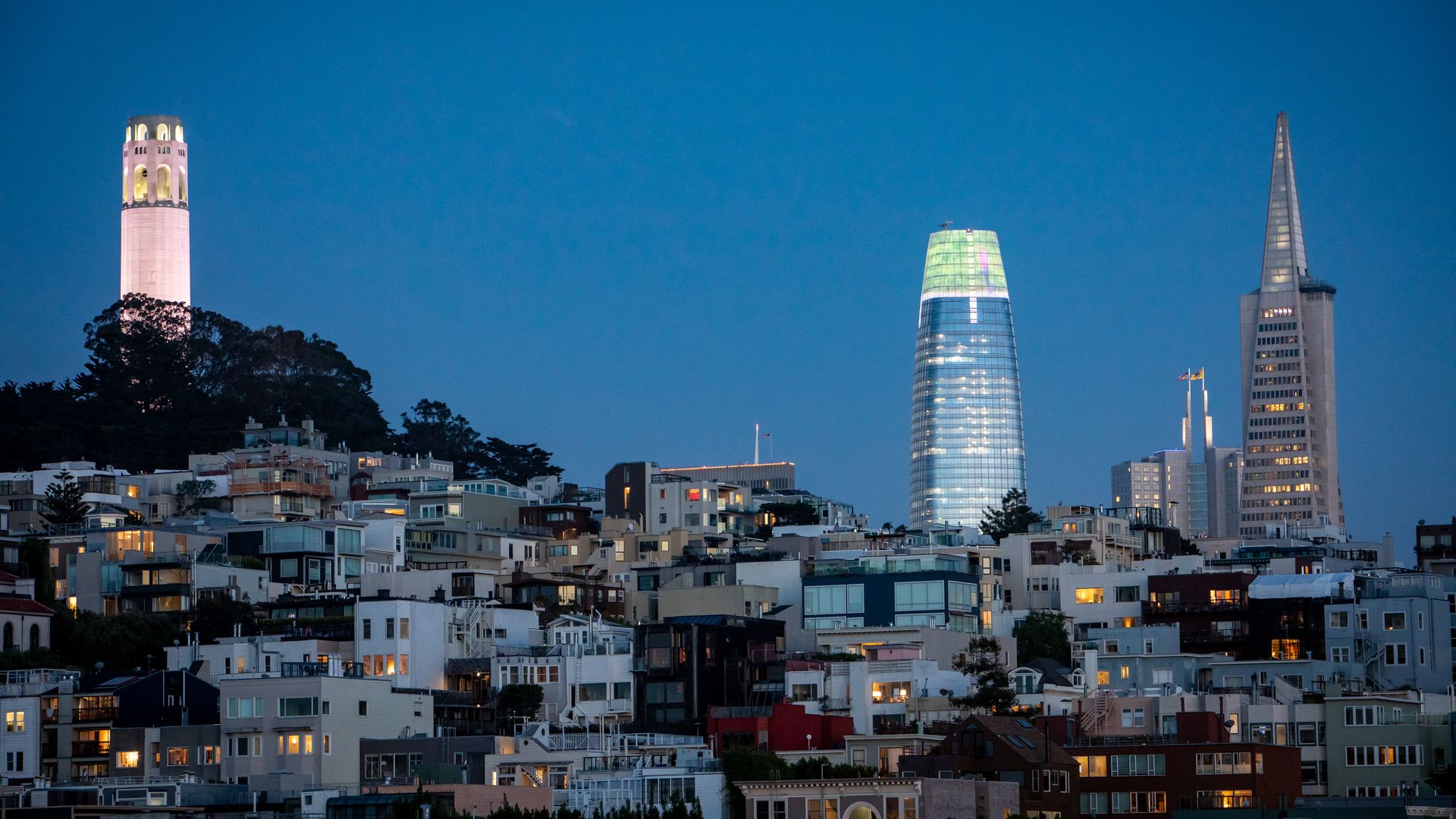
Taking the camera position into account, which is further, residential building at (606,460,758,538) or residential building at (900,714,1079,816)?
residential building at (606,460,758,538)

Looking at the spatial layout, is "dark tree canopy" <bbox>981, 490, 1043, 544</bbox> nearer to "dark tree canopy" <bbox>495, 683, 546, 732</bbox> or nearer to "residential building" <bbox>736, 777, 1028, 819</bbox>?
"dark tree canopy" <bbox>495, 683, 546, 732</bbox>

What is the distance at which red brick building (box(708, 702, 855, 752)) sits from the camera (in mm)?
81938

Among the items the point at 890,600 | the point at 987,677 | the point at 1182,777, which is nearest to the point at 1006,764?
the point at 1182,777

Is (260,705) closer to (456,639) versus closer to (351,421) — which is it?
(456,639)

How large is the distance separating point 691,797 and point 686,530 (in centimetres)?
5805

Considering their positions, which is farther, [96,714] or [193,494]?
[193,494]

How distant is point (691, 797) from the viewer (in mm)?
74562

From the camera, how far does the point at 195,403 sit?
159125mm

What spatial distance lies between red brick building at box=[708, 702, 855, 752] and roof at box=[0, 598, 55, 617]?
30898 mm

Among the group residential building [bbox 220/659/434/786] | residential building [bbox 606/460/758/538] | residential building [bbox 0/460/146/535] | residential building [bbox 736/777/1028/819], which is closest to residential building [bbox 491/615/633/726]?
residential building [bbox 220/659/434/786]

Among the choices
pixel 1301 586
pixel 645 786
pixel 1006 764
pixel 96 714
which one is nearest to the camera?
pixel 645 786

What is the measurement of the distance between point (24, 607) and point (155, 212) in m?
94.1

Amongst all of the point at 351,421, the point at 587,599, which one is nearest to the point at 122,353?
the point at 351,421

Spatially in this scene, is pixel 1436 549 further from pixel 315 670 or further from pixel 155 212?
pixel 155 212
